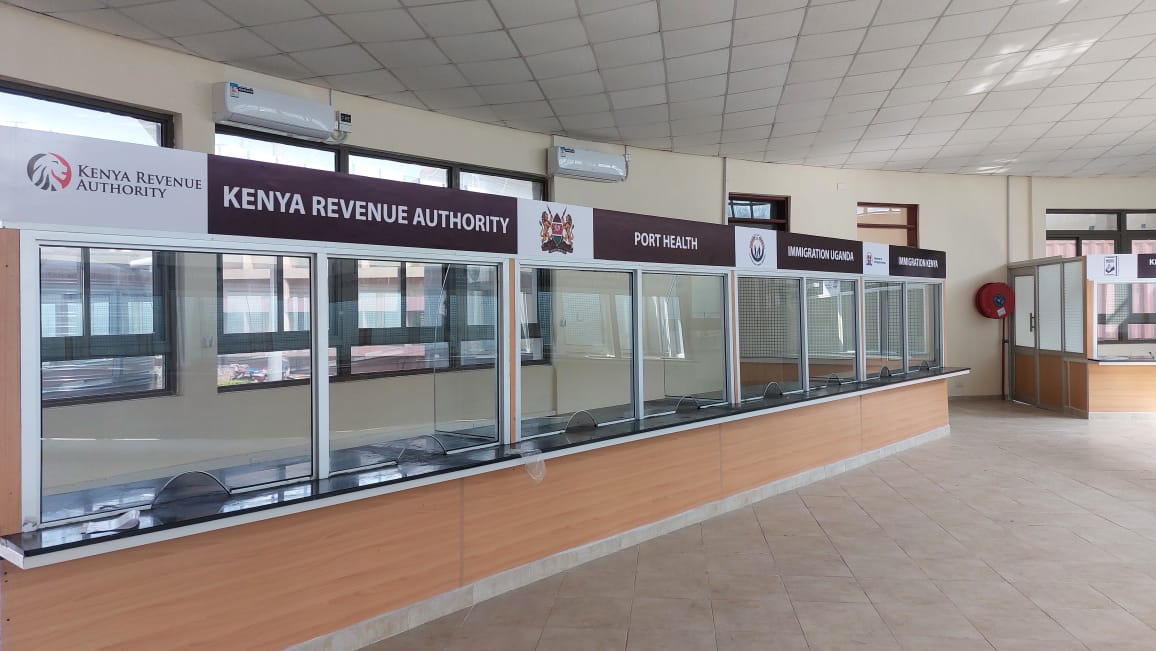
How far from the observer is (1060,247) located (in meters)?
11.9

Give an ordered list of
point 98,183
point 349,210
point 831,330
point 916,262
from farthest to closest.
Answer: point 916,262, point 831,330, point 349,210, point 98,183

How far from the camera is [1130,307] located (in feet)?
33.6

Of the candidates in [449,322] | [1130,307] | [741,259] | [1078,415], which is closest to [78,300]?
[449,322]

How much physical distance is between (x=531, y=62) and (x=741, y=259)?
234 cm

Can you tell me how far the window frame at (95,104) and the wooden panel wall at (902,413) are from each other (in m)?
6.04

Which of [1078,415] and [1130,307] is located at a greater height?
[1130,307]

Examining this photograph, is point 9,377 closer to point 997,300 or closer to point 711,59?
point 711,59

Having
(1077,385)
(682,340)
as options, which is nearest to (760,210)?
(1077,385)

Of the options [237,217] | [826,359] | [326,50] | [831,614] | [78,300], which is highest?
[326,50]

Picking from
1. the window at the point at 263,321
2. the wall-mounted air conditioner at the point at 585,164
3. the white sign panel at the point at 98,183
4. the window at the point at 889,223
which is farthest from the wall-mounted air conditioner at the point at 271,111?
the window at the point at 889,223

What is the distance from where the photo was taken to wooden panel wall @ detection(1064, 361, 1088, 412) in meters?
9.80

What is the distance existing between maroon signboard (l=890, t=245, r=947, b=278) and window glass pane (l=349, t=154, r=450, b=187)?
4587 millimetres

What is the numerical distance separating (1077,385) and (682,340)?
7.73 m

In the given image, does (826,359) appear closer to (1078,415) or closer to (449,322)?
(449,322)
